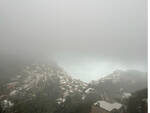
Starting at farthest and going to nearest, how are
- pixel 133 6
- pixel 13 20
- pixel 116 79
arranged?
pixel 13 20
pixel 133 6
pixel 116 79

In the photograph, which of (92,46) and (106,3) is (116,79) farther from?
(106,3)

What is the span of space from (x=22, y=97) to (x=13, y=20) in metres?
2.77

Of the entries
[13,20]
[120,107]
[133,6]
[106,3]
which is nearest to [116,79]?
[120,107]

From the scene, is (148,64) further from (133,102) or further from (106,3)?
(106,3)

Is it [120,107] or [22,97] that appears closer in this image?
[120,107]

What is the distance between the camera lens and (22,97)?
2756 mm

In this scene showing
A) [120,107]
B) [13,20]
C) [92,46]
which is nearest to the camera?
[120,107]

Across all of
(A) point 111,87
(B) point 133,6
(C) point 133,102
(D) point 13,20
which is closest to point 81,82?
(A) point 111,87

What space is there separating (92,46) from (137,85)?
1.55m

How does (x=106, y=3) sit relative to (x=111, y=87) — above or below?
above

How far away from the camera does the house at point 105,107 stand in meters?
2.42

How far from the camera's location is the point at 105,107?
2488 mm

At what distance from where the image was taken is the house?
2416 millimetres

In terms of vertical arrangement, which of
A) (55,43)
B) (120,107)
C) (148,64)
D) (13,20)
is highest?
(13,20)
